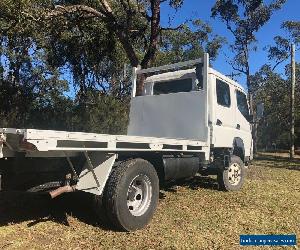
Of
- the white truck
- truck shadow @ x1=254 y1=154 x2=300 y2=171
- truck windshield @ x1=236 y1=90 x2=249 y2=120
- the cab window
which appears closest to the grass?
the white truck

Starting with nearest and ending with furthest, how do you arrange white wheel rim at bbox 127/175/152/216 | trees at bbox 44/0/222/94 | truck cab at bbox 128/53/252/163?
white wheel rim at bbox 127/175/152/216, truck cab at bbox 128/53/252/163, trees at bbox 44/0/222/94

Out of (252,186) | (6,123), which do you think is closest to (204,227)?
(252,186)

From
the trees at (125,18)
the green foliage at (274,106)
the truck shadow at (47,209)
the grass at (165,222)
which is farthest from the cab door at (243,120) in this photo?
the green foliage at (274,106)

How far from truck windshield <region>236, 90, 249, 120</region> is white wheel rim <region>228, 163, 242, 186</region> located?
1.39 m

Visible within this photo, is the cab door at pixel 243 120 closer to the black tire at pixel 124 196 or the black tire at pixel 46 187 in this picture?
the black tire at pixel 124 196

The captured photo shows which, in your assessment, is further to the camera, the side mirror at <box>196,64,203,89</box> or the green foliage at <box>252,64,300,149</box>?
the green foliage at <box>252,64,300,149</box>

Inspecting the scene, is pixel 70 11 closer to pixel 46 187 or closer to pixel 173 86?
pixel 173 86

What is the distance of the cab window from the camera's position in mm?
8898

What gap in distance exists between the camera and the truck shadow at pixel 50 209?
19.6 feet

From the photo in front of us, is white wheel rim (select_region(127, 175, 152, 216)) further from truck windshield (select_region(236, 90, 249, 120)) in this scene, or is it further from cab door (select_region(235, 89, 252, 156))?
truck windshield (select_region(236, 90, 249, 120))

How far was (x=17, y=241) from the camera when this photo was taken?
5.38 meters

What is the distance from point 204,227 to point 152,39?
32.0 ft

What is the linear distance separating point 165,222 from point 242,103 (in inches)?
187

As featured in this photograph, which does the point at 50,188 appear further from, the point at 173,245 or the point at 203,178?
the point at 203,178
